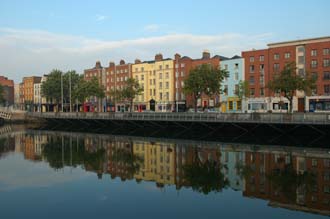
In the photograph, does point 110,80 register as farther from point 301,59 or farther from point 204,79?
point 301,59

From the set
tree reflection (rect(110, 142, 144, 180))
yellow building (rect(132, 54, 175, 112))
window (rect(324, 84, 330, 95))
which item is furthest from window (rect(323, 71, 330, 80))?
tree reflection (rect(110, 142, 144, 180))

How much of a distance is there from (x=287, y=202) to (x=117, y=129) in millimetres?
48992

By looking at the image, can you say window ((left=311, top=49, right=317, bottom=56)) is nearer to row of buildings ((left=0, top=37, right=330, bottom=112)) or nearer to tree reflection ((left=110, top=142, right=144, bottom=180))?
row of buildings ((left=0, top=37, right=330, bottom=112))

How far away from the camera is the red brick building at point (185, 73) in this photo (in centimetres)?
8244

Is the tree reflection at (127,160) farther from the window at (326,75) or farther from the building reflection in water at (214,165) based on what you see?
the window at (326,75)

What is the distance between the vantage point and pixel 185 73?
291 ft

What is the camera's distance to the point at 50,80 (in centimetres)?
11019

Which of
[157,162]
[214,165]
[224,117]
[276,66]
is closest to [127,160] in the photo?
[157,162]

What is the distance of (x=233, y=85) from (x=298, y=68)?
14.8 metres

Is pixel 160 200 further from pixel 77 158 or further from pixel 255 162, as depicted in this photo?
pixel 77 158

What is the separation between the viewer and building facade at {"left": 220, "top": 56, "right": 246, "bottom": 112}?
7731 cm

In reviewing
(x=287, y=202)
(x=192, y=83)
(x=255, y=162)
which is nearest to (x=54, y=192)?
(x=287, y=202)

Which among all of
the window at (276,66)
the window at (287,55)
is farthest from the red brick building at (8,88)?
the window at (287,55)

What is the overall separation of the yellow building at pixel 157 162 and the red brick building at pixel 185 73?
1647 inches
